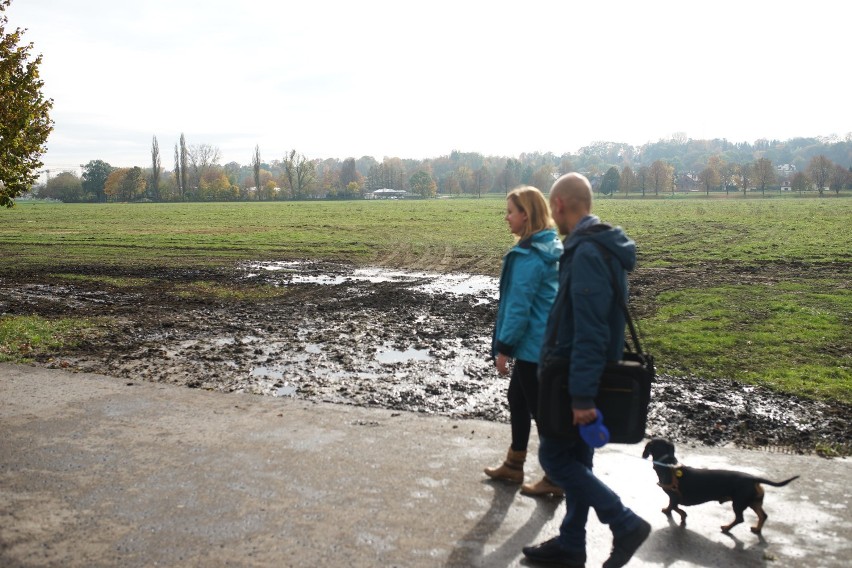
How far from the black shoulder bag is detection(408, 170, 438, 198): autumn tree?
5284 inches

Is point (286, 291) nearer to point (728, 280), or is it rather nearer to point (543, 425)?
point (728, 280)

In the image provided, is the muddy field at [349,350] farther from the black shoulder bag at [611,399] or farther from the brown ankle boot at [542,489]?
the black shoulder bag at [611,399]

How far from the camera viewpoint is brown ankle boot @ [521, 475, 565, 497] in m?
4.88

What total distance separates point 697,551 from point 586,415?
1266mm

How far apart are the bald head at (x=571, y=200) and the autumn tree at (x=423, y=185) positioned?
133966mm

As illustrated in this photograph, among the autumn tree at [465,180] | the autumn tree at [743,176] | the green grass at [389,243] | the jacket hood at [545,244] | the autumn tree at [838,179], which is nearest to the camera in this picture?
the jacket hood at [545,244]

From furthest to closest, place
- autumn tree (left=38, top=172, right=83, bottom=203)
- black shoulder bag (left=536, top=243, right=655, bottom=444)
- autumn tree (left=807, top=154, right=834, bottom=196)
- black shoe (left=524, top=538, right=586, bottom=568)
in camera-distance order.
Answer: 1. autumn tree (left=38, top=172, right=83, bottom=203)
2. autumn tree (left=807, top=154, right=834, bottom=196)
3. black shoe (left=524, top=538, right=586, bottom=568)
4. black shoulder bag (left=536, top=243, right=655, bottom=444)

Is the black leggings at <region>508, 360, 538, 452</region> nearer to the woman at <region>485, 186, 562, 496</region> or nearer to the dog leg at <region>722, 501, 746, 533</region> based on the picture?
the woman at <region>485, 186, 562, 496</region>

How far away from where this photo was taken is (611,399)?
148 inches

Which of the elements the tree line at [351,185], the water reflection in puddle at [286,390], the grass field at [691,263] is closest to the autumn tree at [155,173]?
the tree line at [351,185]

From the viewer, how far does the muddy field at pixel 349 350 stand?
6738 millimetres

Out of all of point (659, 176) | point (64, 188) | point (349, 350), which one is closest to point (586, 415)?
point (349, 350)

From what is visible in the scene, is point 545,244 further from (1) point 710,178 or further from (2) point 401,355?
(1) point 710,178

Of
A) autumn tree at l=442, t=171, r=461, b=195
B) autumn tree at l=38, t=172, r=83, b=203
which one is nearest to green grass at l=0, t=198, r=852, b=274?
autumn tree at l=38, t=172, r=83, b=203
